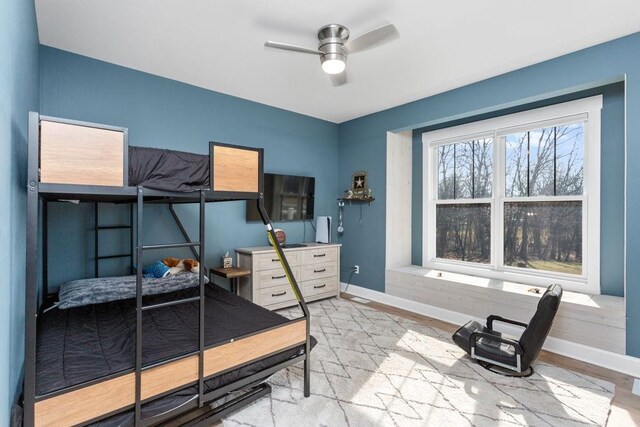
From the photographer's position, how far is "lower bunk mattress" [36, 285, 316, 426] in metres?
1.50

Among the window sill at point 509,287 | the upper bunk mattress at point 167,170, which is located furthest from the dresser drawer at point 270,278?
the upper bunk mattress at point 167,170

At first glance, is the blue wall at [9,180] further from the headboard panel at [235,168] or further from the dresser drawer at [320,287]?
the dresser drawer at [320,287]

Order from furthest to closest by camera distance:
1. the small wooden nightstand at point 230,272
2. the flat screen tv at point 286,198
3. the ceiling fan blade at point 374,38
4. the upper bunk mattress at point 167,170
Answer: the flat screen tv at point 286,198 < the small wooden nightstand at point 230,272 < the ceiling fan blade at point 374,38 < the upper bunk mattress at point 167,170

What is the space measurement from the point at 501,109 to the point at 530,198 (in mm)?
1088

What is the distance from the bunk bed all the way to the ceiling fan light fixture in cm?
99

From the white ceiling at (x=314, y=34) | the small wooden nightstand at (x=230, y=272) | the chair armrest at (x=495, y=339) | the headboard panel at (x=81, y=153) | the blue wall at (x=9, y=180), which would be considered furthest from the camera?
the small wooden nightstand at (x=230, y=272)

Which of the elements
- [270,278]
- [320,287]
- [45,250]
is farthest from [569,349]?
[45,250]

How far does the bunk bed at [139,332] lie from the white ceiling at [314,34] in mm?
1163

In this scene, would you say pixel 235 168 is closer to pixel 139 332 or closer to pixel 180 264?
pixel 139 332

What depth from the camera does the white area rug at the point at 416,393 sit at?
1.98 meters

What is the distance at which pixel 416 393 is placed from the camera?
2266mm

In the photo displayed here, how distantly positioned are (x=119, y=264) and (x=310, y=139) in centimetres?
303

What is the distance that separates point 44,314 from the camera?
91.2 inches

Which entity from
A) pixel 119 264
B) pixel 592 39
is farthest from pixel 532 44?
pixel 119 264
